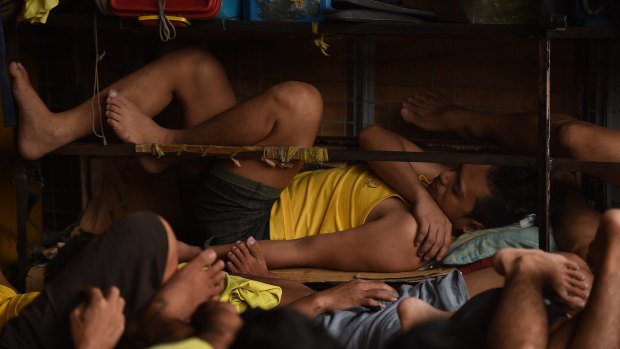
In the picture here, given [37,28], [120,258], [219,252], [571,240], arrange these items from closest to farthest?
1. [120,258]
2. [571,240]
3. [219,252]
4. [37,28]

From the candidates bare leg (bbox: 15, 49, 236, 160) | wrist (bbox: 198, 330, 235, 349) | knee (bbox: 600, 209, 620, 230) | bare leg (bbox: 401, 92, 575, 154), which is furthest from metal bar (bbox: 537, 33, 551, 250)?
wrist (bbox: 198, 330, 235, 349)

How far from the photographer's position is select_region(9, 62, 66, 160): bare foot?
312 cm

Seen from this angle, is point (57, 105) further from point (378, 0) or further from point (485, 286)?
point (485, 286)

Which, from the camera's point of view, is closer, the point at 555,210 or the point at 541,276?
the point at 541,276

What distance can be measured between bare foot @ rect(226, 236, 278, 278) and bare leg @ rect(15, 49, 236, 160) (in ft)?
1.64

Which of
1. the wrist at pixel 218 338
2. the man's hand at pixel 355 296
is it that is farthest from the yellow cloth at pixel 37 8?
the wrist at pixel 218 338

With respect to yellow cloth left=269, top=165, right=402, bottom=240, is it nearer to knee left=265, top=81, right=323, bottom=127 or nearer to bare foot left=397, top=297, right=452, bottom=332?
knee left=265, top=81, right=323, bottom=127

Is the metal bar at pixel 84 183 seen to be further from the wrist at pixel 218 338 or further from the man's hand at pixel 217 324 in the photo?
the wrist at pixel 218 338

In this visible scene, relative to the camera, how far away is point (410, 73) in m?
3.90

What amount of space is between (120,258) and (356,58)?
78.2 inches

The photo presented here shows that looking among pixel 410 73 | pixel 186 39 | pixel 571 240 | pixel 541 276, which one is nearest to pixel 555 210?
pixel 571 240

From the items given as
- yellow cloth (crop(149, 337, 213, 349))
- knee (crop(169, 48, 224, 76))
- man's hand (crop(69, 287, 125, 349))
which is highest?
knee (crop(169, 48, 224, 76))

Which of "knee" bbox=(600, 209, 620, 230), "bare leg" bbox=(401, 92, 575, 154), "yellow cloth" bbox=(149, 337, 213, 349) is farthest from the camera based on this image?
"bare leg" bbox=(401, 92, 575, 154)

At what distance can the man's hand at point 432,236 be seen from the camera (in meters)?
3.15
